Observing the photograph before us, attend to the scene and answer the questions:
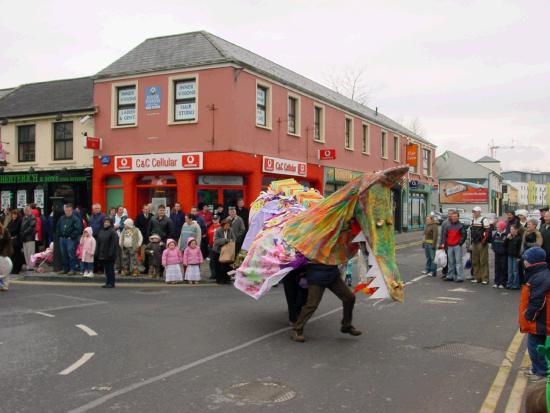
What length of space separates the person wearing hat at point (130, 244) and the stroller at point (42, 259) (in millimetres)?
2861

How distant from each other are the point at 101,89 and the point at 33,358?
52.3ft

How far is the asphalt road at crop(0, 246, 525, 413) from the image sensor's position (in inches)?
207

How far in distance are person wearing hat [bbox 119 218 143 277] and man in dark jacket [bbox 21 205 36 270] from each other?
9.91 ft

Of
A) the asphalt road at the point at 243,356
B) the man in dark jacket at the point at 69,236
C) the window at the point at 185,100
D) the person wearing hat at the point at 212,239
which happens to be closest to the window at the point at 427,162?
the window at the point at 185,100

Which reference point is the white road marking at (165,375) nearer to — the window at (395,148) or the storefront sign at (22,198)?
the storefront sign at (22,198)

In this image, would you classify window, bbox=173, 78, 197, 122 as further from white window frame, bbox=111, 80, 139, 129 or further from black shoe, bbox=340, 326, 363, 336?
black shoe, bbox=340, 326, 363, 336

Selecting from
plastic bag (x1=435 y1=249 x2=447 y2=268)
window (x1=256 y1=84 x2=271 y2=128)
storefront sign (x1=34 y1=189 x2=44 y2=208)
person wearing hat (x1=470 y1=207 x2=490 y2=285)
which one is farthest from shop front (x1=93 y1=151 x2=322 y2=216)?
person wearing hat (x1=470 y1=207 x2=490 y2=285)

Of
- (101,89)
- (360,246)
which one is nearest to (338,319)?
(360,246)

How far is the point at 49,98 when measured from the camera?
2369 centimetres

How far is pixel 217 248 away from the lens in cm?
1402

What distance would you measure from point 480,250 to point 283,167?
9206 mm

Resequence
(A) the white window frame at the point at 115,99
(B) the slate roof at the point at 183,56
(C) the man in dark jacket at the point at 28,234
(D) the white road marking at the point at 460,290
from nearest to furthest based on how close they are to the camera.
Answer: (D) the white road marking at the point at 460,290, (C) the man in dark jacket at the point at 28,234, (B) the slate roof at the point at 183,56, (A) the white window frame at the point at 115,99

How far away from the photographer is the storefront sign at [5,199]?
23.0 meters

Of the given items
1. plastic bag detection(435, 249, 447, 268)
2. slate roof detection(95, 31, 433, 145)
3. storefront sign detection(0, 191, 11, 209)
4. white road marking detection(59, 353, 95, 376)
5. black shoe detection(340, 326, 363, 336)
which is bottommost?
white road marking detection(59, 353, 95, 376)
